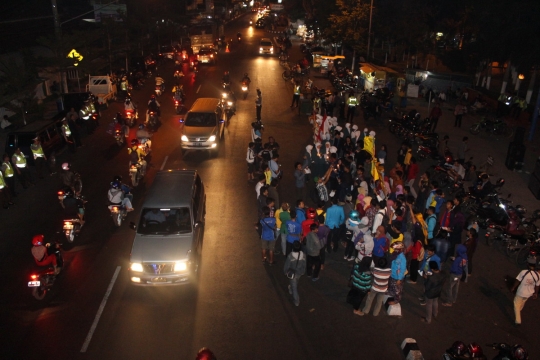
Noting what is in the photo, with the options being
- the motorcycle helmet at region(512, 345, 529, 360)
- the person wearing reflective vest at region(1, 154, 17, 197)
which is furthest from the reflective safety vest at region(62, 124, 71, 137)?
the motorcycle helmet at region(512, 345, 529, 360)

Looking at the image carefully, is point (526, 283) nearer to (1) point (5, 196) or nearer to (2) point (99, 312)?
(2) point (99, 312)

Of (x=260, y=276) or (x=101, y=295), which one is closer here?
(x=101, y=295)

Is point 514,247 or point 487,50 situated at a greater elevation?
point 487,50

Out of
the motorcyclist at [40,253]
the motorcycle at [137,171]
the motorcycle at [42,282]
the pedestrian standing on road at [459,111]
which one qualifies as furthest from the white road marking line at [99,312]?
the pedestrian standing on road at [459,111]

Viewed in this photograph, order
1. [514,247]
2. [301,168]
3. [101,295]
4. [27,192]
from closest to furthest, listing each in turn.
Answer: [101,295] < [514,247] < [301,168] < [27,192]

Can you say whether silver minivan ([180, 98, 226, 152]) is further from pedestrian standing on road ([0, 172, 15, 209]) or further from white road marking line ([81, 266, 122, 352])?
white road marking line ([81, 266, 122, 352])

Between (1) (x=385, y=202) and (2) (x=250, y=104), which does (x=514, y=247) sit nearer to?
(1) (x=385, y=202)

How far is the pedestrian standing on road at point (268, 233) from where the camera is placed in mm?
10641

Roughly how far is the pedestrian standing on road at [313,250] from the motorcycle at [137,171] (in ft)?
26.8

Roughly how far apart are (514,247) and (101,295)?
10.7 meters

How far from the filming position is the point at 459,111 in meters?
23.8

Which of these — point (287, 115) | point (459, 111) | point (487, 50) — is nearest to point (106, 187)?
point (287, 115)

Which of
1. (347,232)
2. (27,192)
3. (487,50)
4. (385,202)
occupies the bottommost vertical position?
(27,192)

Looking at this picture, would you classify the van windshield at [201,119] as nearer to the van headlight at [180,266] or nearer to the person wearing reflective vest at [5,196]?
the person wearing reflective vest at [5,196]
